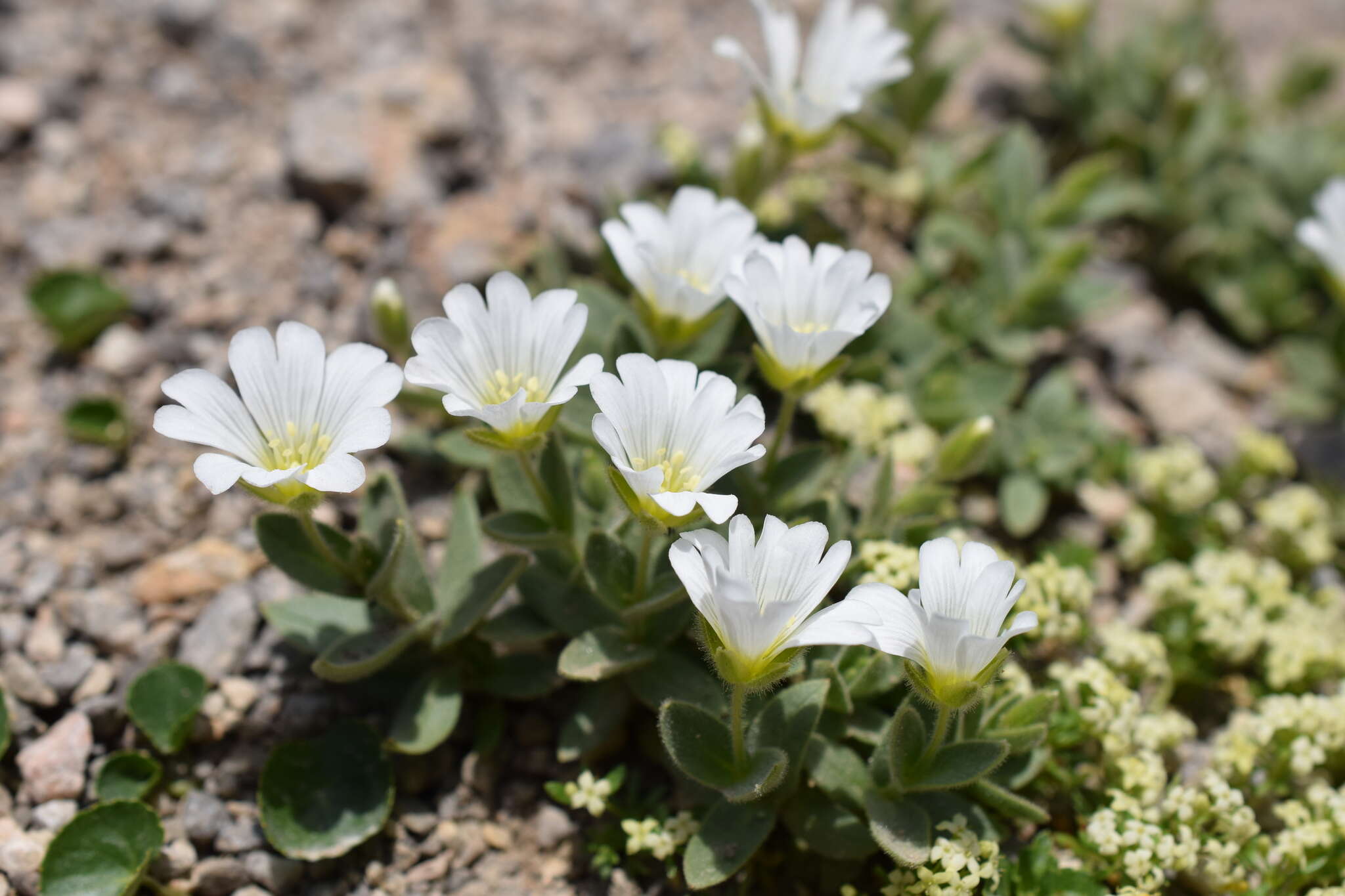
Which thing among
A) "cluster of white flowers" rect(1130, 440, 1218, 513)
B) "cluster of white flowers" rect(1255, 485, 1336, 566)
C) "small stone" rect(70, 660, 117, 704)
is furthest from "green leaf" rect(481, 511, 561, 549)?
"cluster of white flowers" rect(1255, 485, 1336, 566)

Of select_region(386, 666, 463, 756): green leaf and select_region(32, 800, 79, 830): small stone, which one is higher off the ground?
select_region(386, 666, 463, 756): green leaf

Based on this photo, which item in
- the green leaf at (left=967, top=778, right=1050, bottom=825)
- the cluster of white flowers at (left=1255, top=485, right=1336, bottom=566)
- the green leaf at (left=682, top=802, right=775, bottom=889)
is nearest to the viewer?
the green leaf at (left=682, top=802, right=775, bottom=889)

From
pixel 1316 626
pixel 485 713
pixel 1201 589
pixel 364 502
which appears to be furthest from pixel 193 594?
pixel 1316 626

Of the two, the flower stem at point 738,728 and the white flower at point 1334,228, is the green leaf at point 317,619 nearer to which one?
the flower stem at point 738,728

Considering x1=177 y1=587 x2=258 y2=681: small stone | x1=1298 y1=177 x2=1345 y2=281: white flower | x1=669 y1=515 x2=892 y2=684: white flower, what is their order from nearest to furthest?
1. x1=669 y1=515 x2=892 y2=684: white flower
2. x1=177 y1=587 x2=258 y2=681: small stone
3. x1=1298 y1=177 x2=1345 y2=281: white flower

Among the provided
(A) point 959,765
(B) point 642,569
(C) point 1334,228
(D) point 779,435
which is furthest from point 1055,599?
(C) point 1334,228

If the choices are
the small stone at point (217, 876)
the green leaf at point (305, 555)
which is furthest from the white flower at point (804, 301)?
the small stone at point (217, 876)

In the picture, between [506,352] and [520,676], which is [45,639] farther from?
[506,352]

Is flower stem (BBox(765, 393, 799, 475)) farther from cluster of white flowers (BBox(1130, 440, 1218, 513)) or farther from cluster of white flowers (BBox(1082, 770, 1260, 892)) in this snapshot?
cluster of white flowers (BBox(1130, 440, 1218, 513))
